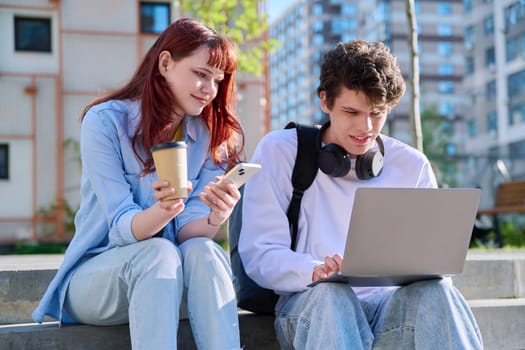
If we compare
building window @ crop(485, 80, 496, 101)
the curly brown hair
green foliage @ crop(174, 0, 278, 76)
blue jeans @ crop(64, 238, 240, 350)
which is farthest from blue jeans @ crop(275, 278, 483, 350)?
building window @ crop(485, 80, 496, 101)

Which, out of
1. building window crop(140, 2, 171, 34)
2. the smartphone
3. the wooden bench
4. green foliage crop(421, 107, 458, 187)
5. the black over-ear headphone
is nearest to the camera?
the smartphone

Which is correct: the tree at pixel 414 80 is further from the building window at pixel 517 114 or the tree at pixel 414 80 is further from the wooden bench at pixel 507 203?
the building window at pixel 517 114

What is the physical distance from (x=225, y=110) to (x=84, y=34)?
13.4 meters

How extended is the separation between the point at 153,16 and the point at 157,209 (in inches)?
563

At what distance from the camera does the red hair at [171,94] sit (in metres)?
2.67

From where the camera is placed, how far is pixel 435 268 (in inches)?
96.3

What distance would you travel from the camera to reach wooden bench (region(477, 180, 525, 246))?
895 centimetres

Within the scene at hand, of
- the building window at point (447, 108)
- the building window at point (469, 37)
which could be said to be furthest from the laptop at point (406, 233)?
the building window at point (447, 108)

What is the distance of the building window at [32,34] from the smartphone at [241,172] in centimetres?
1429

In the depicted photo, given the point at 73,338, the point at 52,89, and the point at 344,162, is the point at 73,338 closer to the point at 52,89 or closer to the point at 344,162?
the point at 344,162

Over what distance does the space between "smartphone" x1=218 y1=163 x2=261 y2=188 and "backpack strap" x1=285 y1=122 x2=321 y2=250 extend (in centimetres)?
57

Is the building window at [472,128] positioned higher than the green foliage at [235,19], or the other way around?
the building window at [472,128]

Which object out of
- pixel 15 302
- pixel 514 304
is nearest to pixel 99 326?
pixel 15 302

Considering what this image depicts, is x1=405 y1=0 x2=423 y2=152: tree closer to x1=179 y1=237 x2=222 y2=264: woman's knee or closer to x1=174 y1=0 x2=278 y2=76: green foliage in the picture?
x1=179 y1=237 x2=222 y2=264: woman's knee
